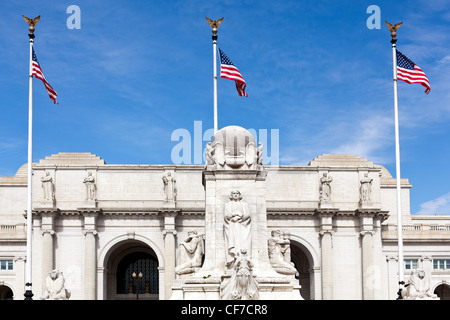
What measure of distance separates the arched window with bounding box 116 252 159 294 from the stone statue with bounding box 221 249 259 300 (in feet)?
178

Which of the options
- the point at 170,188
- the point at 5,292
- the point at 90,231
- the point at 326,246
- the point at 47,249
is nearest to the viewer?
the point at 47,249

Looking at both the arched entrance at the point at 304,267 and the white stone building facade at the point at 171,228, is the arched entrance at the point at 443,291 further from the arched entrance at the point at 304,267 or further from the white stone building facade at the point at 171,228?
the arched entrance at the point at 304,267

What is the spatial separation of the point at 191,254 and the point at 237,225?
225 cm

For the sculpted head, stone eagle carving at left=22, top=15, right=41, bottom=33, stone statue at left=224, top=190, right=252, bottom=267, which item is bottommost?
stone statue at left=224, top=190, right=252, bottom=267

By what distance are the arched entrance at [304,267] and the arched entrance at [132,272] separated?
15.0m

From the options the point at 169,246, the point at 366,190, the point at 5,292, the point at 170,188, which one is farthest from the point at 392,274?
the point at 5,292

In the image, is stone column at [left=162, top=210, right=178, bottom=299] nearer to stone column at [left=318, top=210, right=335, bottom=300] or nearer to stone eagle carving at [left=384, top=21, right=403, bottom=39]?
stone column at [left=318, top=210, right=335, bottom=300]

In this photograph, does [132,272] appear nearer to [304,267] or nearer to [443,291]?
[304,267]

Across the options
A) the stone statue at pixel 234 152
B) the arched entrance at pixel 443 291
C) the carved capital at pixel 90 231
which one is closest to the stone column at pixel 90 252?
the carved capital at pixel 90 231

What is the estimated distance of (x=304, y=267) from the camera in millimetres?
75938

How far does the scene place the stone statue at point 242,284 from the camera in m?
21.7

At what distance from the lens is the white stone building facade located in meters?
70.2

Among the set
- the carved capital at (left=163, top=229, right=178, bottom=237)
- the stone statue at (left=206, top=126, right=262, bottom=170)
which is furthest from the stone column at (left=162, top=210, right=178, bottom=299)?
the stone statue at (left=206, top=126, right=262, bottom=170)
